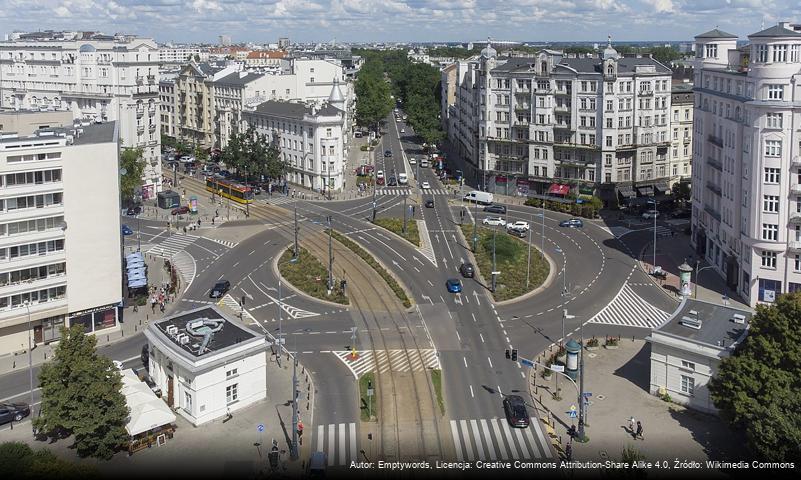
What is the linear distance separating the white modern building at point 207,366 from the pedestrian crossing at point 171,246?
3853cm

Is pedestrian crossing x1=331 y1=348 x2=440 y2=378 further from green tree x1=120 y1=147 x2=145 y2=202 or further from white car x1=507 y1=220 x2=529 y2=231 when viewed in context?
green tree x1=120 y1=147 x2=145 y2=202

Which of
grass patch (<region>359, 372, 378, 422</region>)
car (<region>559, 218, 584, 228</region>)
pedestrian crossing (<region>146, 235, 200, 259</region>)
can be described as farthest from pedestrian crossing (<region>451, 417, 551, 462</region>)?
car (<region>559, 218, 584, 228</region>)

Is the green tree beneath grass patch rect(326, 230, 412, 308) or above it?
above

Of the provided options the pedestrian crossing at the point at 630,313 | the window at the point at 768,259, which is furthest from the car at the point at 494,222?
the window at the point at 768,259

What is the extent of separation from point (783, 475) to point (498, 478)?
14403mm

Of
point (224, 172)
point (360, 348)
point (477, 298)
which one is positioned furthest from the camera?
point (224, 172)

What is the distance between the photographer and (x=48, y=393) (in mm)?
48906

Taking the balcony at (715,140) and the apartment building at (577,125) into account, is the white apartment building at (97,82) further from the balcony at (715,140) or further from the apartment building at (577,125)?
the balcony at (715,140)

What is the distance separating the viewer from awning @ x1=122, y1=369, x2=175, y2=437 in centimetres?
4983

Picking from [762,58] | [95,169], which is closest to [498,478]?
[95,169]

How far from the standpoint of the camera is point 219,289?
80.5 meters

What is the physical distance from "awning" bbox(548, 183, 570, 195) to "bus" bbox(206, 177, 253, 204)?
1705 inches

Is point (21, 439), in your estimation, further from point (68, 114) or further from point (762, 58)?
point (762, 58)

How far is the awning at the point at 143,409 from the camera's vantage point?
49.8 meters
